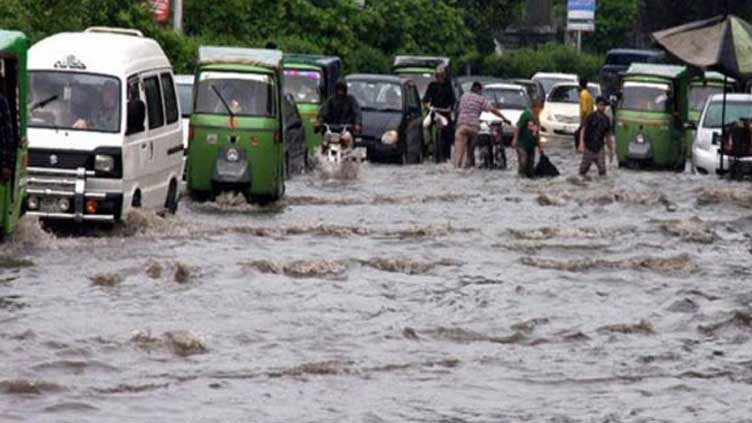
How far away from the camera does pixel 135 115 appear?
2295 centimetres

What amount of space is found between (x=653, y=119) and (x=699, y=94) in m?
5.02

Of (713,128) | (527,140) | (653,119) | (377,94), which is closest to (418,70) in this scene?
(653,119)

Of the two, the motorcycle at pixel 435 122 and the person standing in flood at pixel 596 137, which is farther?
the motorcycle at pixel 435 122

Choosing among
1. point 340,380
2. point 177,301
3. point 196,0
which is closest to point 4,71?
point 177,301

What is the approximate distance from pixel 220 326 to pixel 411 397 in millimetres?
3330

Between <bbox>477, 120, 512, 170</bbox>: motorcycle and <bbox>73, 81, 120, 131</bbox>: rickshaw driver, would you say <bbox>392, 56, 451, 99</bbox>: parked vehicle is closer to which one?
<bbox>477, 120, 512, 170</bbox>: motorcycle

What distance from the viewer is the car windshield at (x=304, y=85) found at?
133 ft

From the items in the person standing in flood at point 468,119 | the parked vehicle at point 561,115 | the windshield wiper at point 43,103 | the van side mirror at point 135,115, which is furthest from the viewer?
the parked vehicle at point 561,115

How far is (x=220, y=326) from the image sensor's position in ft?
56.4

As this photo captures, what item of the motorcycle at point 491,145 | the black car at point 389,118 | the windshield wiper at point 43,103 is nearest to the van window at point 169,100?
the windshield wiper at point 43,103

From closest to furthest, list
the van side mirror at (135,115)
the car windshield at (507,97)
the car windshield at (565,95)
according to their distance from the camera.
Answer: the van side mirror at (135,115) → the car windshield at (507,97) → the car windshield at (565,95)

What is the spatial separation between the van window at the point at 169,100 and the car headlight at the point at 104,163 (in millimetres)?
2515

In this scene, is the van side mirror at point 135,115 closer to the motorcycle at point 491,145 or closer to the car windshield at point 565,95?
the motorcycle at point 491,145

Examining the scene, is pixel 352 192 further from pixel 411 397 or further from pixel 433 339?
pixel 411 397
